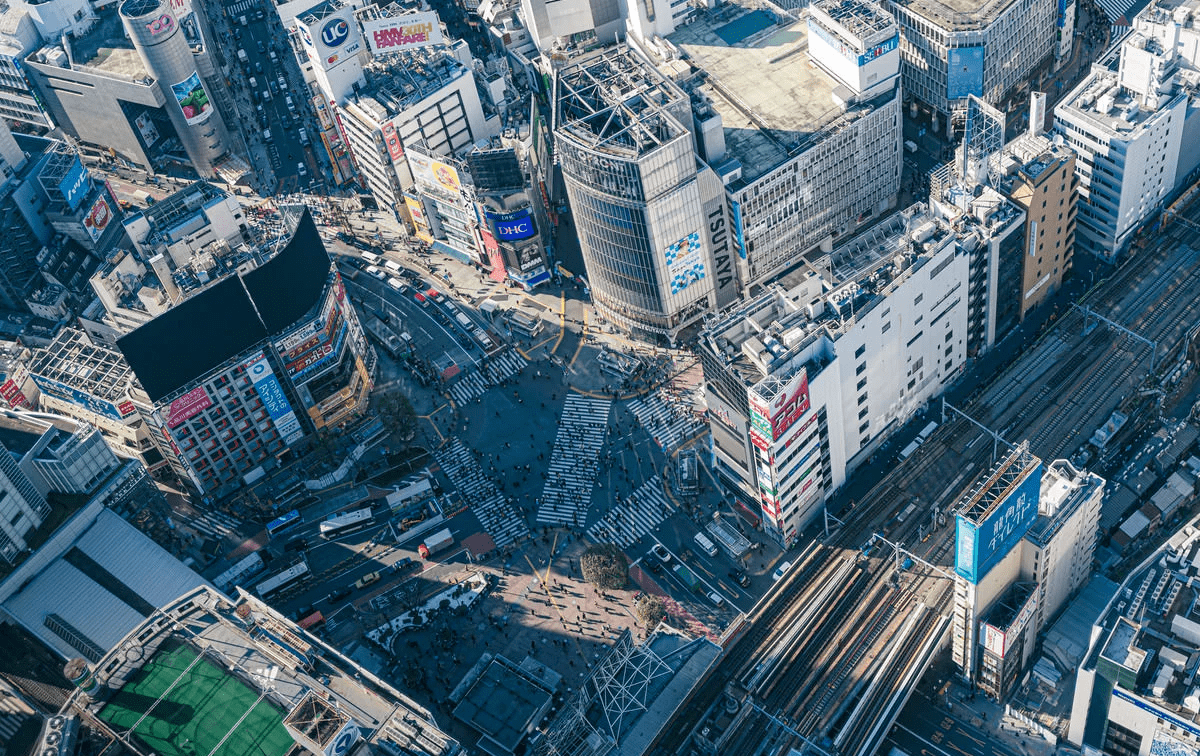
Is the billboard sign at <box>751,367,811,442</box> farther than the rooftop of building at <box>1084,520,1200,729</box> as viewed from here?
Yes

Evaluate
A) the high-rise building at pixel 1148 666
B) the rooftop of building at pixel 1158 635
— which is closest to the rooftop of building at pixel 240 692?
the high-rise building at pixel 1148 666

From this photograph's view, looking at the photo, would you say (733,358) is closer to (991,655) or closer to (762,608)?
(762,608)

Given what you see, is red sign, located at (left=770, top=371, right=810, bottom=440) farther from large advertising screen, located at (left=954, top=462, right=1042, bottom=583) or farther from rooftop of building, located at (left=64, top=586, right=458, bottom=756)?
rooftop of building, located at (left=64, top=586, right=458, bottom=756)

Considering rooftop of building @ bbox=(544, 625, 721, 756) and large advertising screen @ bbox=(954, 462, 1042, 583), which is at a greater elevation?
large advertising screen @ bbox=(954, 462, 1042, 583)

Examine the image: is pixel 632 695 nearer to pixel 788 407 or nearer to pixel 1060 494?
pixel 788 407

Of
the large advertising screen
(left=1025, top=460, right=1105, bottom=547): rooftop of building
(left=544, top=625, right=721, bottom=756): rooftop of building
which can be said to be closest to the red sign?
the large advertising screen

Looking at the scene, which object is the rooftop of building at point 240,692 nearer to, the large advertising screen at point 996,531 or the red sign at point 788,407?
the red sign at point 788,407
